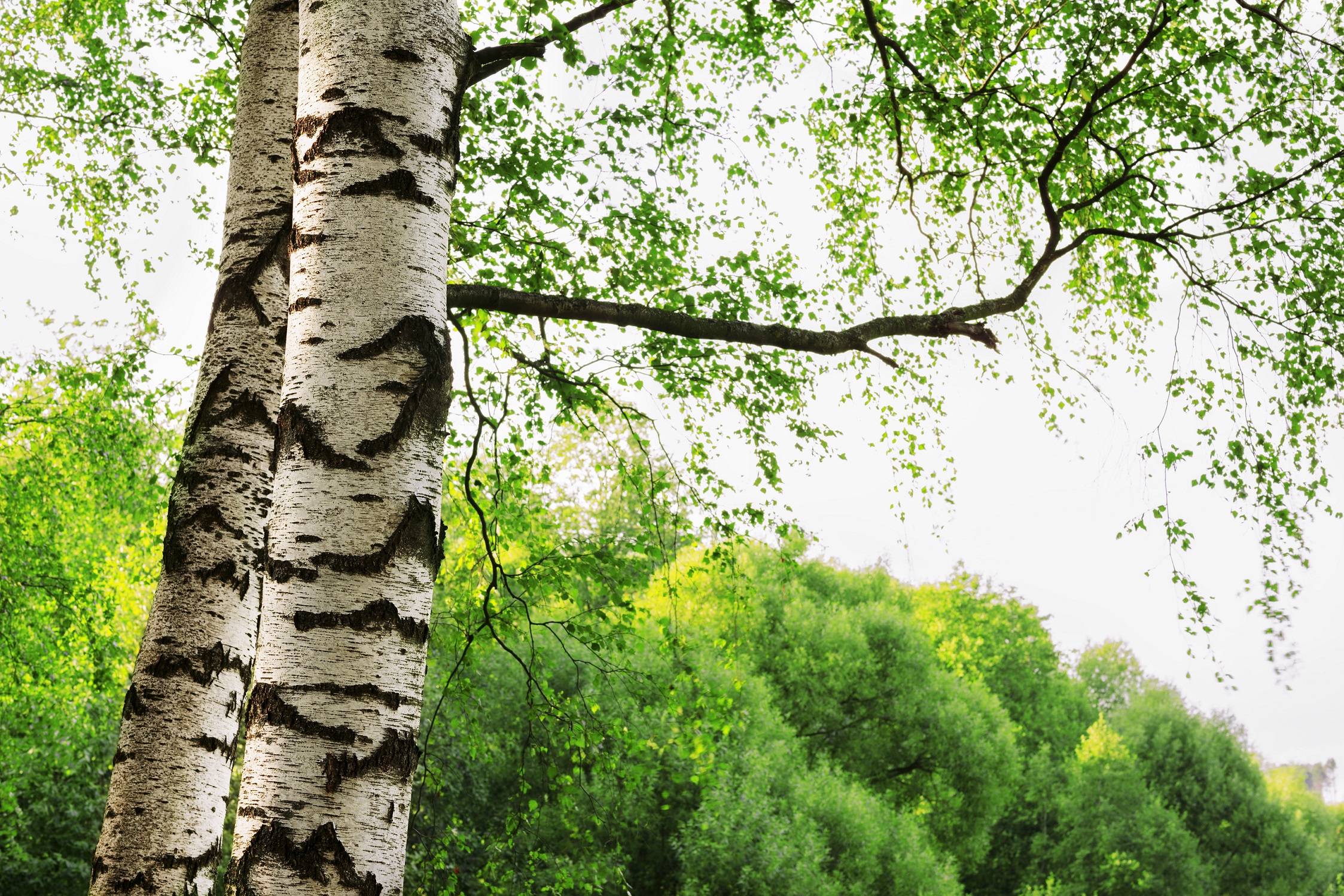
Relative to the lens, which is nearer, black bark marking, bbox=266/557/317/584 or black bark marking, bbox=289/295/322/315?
black bark marking, bbox=266/557/317/584

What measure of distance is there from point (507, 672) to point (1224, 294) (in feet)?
57.4

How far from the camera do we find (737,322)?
182 inches

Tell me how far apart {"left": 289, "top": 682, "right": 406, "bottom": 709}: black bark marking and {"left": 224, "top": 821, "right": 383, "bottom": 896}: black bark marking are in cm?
24

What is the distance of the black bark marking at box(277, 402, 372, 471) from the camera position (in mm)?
1926

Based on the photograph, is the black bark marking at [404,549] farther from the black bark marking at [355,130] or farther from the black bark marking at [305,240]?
the black bark marking at [355,130]

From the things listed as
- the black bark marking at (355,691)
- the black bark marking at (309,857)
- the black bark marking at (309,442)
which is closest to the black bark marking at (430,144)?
the black bark marking at (309,442)

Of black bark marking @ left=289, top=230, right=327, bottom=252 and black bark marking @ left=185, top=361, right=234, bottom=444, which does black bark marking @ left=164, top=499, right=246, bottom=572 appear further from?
black bark marking @ left=289, top=230, right=327, bottom=252

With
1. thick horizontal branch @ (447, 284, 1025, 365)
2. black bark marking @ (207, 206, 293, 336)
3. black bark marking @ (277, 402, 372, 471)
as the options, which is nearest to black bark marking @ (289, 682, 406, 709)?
black bark marking @ (277, 402, 372, 471)

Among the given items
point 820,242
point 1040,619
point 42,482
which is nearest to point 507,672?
point 42,482

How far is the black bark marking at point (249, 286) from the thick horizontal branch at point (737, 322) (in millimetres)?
935

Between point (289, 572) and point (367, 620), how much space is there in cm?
20

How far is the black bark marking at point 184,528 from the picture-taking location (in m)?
3.30

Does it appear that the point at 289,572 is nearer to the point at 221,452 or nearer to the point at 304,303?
the point at 304,303

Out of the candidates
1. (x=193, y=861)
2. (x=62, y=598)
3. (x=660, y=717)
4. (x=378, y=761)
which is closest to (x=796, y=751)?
(x=660, y=717)
